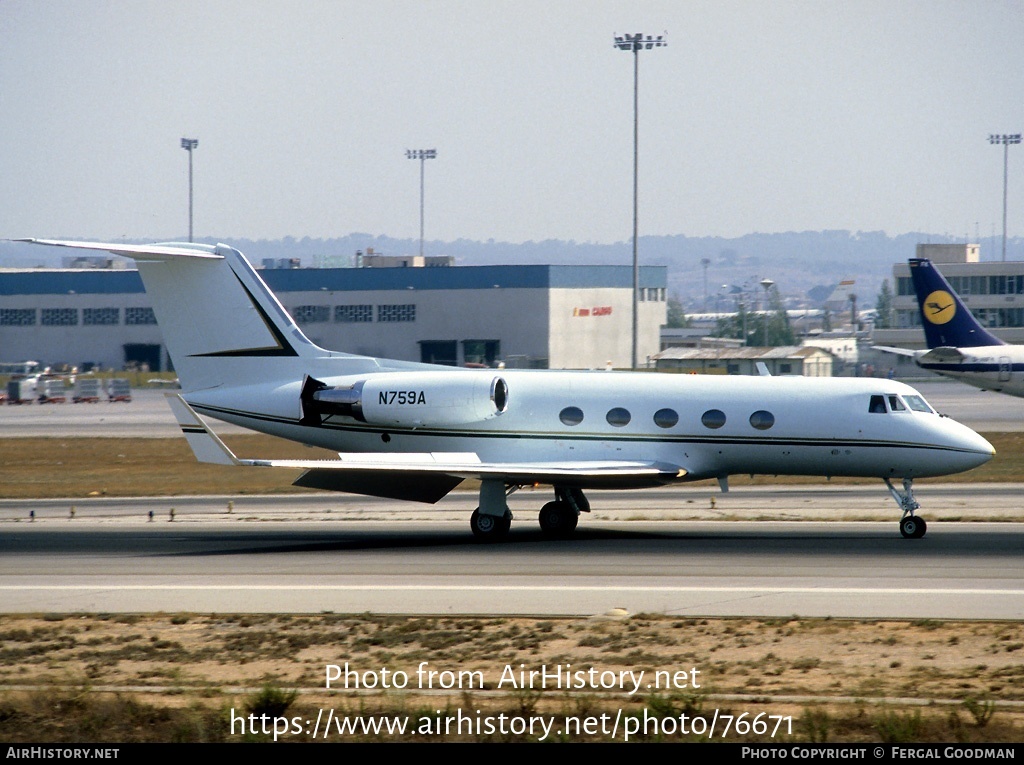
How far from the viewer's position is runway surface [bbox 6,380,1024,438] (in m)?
50.1

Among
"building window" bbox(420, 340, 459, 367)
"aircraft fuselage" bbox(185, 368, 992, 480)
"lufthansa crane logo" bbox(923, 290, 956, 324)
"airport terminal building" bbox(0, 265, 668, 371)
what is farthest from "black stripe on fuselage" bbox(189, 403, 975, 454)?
"building window" bbox(420, 340, 459, 367)

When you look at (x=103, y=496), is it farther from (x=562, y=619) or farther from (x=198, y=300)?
(x=562, y=619)

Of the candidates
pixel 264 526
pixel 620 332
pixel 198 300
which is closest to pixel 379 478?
pixel 264 526

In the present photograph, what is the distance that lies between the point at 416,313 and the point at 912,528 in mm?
69885

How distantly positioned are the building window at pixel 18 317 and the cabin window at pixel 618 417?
86.7 metres

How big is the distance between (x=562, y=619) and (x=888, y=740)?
5.98 meters

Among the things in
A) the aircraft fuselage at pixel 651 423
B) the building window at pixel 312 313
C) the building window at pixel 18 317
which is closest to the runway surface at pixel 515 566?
the aircraft fuselage at pixel 651 423

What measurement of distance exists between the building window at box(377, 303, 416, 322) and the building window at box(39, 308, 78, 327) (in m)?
26.5

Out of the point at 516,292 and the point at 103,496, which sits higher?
the point at 516,292

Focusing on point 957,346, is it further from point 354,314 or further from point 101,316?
point 101,316

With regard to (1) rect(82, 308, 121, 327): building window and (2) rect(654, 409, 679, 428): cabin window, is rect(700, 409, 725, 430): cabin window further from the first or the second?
(1) rect(82, 308, 121, 327): building window

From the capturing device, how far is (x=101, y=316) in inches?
3883

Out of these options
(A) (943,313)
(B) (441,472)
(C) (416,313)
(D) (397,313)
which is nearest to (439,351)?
(C) (416,313)

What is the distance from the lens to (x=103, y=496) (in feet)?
105
